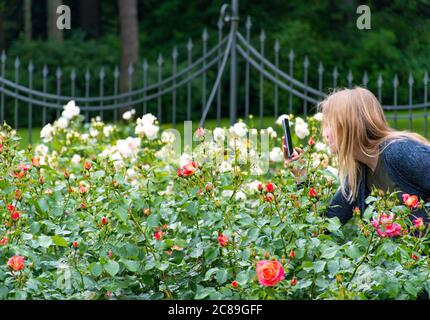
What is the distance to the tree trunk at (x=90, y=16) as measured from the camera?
16250 mm

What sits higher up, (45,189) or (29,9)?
(29,9)

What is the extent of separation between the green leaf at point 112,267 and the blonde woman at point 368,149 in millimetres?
890

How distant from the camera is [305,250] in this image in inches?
94.7

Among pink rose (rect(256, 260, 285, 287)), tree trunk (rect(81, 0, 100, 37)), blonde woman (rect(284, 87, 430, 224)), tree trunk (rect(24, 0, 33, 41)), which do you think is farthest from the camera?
tree trunk (rect(81, 0, 100, 37))

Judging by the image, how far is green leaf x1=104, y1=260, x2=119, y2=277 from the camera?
7.36ft

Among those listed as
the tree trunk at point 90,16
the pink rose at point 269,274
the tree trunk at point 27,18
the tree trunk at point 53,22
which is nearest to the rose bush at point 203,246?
the pink rose at point 269,274

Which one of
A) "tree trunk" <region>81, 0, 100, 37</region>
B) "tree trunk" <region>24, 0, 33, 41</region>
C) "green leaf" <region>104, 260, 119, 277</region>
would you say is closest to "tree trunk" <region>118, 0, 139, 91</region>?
"tree trunk" <region>24, 0, 33, 41</region>

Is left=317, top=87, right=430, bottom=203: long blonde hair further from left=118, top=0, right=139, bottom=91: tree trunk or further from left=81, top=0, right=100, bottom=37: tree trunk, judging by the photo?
left=81, top=0, right=100, bottom=37: tree trunk

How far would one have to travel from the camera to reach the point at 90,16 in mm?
16297
